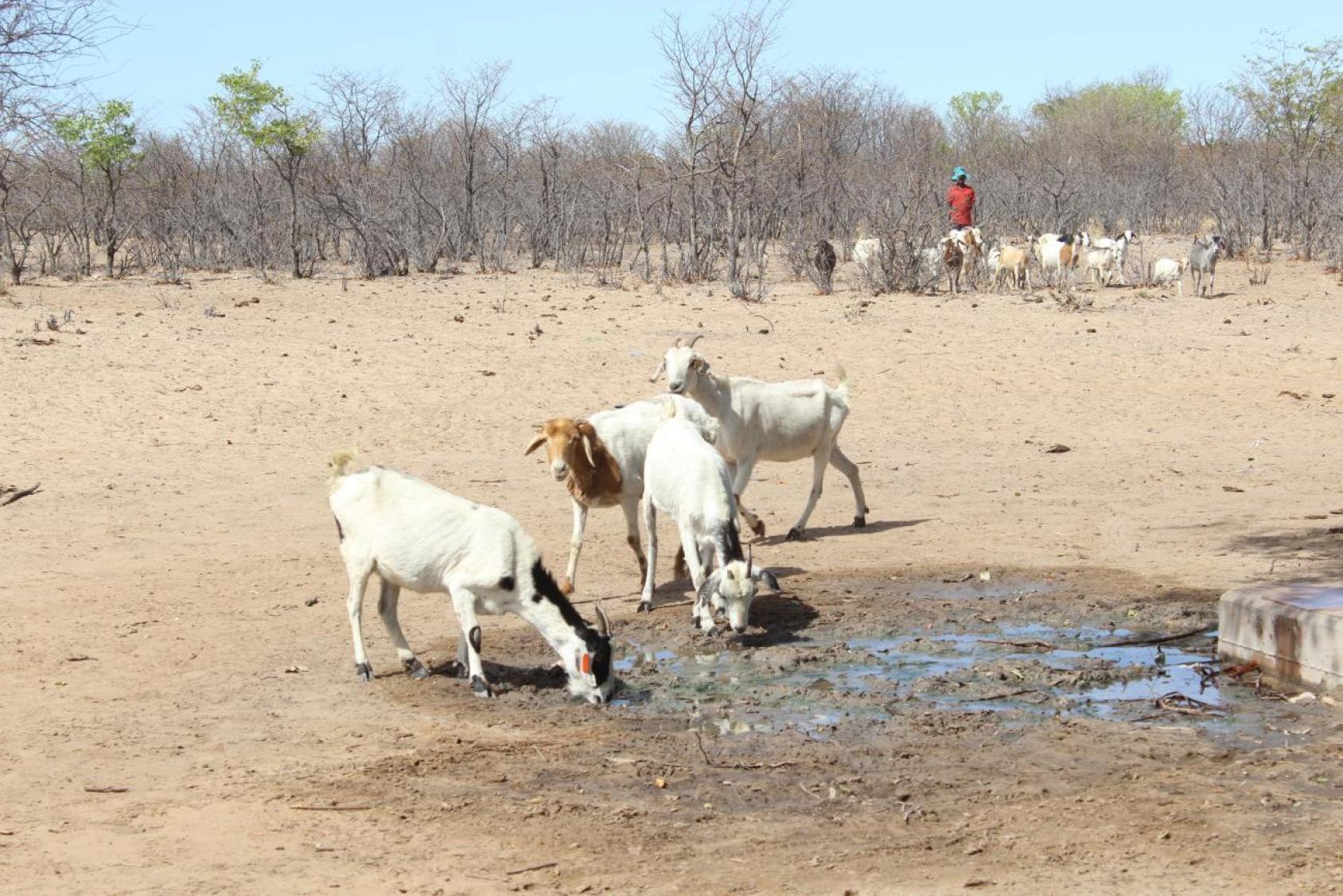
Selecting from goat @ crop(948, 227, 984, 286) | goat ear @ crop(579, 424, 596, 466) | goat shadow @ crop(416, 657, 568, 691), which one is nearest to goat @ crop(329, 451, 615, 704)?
goat shadow @ crop(416, 657, 568, 691)

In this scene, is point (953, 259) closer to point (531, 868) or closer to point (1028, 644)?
point (1028, 644)

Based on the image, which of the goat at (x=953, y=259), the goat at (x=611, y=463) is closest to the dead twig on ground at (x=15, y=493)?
the goat at (x=611, y=463)

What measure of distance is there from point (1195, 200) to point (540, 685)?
95.6 feet

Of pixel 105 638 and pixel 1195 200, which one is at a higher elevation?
pixel 1195 200

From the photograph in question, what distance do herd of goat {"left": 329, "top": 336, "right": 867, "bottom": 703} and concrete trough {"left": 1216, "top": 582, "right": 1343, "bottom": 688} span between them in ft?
Result: 7.34

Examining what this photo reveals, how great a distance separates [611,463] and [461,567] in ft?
7.83

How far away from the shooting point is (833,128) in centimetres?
3497

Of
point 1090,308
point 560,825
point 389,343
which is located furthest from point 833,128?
point 560,825

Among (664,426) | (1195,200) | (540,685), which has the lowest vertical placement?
(540,685)

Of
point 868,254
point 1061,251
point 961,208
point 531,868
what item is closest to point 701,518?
point 531,868

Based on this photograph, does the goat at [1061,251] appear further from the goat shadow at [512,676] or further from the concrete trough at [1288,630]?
the goat shadow at [512,676]

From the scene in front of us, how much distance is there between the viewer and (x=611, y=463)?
31.2ft

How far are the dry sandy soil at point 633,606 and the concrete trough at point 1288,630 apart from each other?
11.7 inches

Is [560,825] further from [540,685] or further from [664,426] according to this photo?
[664,426]
